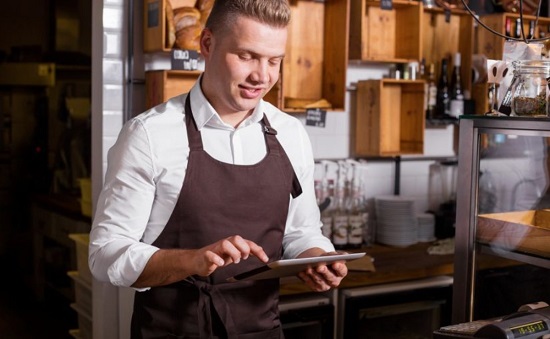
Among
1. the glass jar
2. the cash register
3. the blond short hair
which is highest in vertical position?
the blond short hair

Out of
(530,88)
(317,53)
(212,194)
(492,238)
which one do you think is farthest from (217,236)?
(317,53)

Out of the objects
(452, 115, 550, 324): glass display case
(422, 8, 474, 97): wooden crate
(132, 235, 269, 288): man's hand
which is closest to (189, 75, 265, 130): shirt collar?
(132, 235, 269, 288): man's hand

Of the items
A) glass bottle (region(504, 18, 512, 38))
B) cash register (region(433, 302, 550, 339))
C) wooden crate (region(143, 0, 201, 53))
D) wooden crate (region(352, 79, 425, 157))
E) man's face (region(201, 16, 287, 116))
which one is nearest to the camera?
cash register (region(433, 302, 550, 339))

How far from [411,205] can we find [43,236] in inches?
109

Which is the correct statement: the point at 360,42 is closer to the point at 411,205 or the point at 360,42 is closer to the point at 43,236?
the point at 411,205

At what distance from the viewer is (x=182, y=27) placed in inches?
139

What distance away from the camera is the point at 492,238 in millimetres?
2176

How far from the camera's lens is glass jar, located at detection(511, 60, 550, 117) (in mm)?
2125

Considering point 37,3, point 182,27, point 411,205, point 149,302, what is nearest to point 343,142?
point 411,205

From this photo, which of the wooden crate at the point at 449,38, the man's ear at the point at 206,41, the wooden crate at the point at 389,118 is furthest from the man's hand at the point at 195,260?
the wooden crate at the point at 449,38

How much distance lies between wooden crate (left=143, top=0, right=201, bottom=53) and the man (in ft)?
4.19

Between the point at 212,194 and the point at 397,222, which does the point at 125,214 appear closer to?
the point at 212,194

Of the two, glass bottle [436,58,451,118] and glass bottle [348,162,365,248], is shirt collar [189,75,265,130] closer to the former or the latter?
glass bottle [348,162,365,248]

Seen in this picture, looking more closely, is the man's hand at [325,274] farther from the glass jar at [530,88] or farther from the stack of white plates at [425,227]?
the stack of white plates at [425,227]
